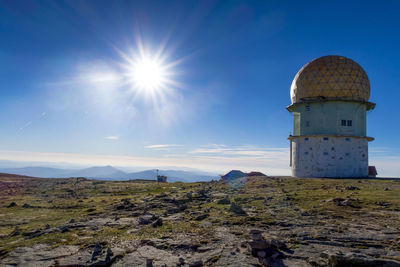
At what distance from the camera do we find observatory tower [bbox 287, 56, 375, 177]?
2734 cm

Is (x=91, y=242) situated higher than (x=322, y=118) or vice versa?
(x=322, y=118)

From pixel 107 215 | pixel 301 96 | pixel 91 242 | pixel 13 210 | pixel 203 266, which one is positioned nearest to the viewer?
pixel 203 266

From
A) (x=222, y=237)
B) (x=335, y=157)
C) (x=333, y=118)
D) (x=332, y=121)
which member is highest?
(x=333, y=118)

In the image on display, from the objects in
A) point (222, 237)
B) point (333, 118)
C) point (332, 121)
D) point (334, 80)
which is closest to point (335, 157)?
point (332, 121)

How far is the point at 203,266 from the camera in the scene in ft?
17.8

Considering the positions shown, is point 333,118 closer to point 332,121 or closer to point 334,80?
point 332,121

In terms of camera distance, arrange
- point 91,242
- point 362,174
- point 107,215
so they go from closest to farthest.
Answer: point 91,242, point 107,215, point 362,174

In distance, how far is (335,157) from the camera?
27.2 m

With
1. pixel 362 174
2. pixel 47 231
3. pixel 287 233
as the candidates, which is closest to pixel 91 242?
pixel 47 231

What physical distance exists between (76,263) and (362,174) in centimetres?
3037

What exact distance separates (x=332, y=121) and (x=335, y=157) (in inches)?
156

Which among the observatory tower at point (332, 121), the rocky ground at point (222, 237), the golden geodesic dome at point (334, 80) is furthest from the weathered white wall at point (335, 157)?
the rocky ground at point (222, 237)

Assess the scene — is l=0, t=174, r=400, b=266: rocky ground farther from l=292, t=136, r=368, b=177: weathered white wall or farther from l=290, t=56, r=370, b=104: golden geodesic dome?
l=290, t=56, r=370, b=104: golden geodesic dome

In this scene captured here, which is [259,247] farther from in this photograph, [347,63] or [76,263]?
[347,63]
